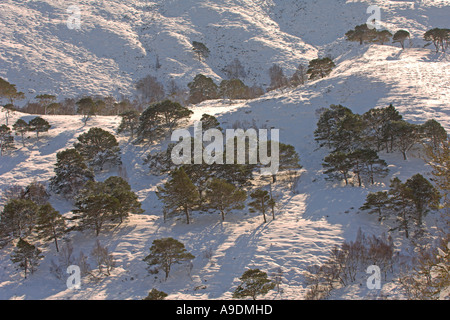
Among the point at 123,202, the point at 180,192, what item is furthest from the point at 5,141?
the point at 180,192

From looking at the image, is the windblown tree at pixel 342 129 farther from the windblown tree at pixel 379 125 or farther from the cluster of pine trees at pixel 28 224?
the cluster of pine trees at pixel 28 224

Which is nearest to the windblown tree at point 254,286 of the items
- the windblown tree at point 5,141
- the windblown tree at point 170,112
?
the windblown tree at point 170,112

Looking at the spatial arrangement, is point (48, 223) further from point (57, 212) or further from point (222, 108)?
point (222, 108)

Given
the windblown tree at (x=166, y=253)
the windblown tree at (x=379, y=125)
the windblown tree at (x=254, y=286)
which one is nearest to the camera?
the windblown tree at (x=254, y=286)

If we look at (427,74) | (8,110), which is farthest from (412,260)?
(8,110)

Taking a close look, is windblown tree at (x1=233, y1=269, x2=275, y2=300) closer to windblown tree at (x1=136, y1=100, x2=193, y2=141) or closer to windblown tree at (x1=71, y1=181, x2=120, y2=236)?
windblown tree at (x1=71, y1=181, x2=120, y2=236)

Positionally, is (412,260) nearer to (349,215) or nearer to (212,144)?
(349,215)
